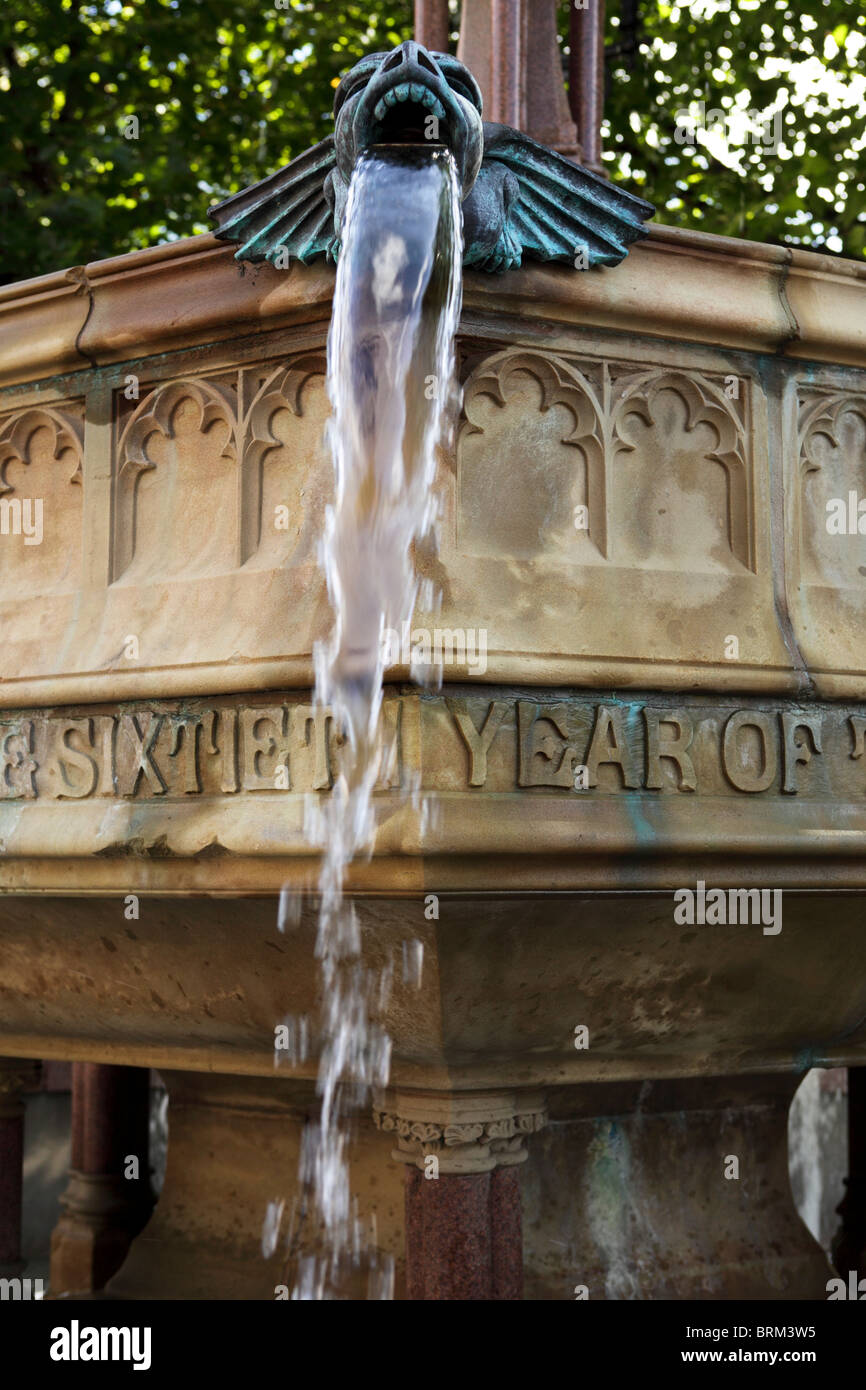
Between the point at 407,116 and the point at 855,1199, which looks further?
the point at 855,1199

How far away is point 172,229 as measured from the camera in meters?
9.63

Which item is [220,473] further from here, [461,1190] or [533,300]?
[461,1190]

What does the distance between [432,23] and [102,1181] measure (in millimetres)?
3531

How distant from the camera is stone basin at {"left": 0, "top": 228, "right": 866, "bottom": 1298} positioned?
11.0ft

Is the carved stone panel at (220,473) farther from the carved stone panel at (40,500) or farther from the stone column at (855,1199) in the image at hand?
the stone column at (855,1199)

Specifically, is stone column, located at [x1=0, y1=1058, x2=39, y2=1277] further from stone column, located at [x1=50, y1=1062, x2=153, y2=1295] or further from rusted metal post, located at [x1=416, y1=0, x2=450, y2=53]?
rusted metal post, located at [x1=416, y1=0, x2=450, y2=53]

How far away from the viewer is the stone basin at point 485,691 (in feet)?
11.0

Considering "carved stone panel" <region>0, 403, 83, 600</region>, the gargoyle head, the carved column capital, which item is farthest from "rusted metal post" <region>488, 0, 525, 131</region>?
the carved column capital

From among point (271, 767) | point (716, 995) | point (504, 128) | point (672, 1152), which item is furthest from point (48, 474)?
point (672, 1152)

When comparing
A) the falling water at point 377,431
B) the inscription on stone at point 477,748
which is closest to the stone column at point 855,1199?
the inscription on stone at point 477,748

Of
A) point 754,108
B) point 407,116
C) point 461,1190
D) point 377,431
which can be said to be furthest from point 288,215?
point 754,108

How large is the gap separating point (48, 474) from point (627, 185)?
5.91 metres

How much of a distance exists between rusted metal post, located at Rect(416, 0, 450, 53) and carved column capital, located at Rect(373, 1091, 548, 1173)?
9.35ft

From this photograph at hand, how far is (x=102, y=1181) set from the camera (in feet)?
18.1
